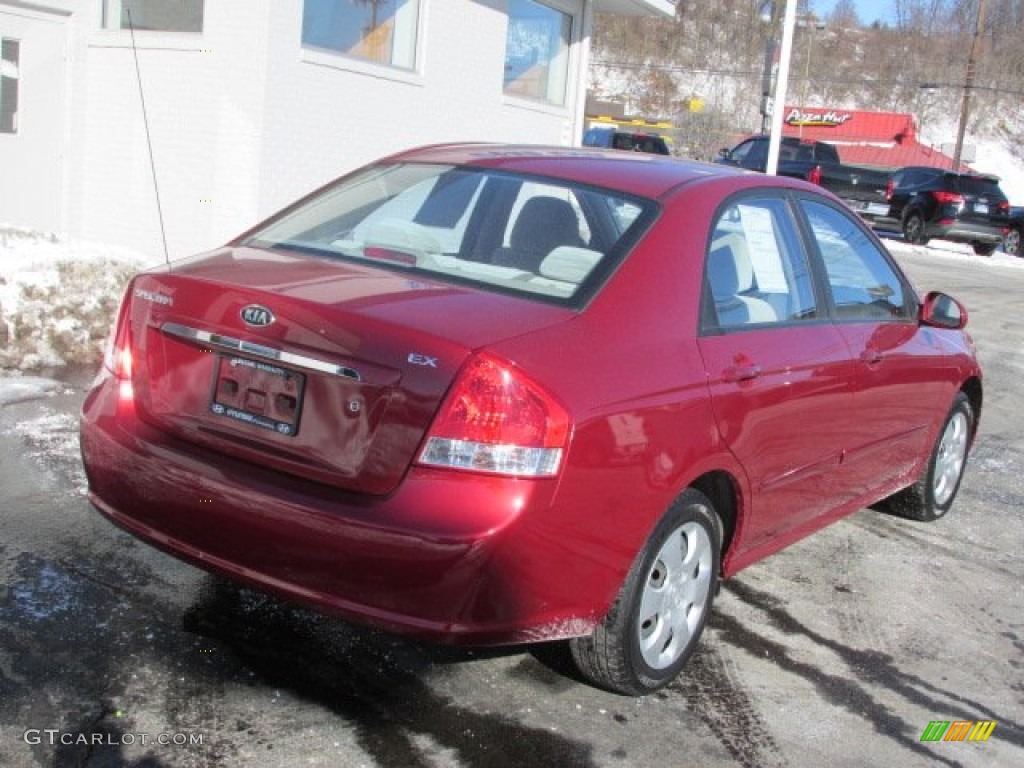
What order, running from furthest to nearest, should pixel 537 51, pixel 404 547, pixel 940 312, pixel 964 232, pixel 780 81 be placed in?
1. pixel 964 232
2. pixel 780 81
3. pixel 537 51
4. pixel 940 312
5. pixel 404 547

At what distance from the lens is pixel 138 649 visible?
11.5ft

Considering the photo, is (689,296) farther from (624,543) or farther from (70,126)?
(70,126)

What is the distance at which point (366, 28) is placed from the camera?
10.3 meters

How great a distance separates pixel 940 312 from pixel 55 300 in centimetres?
538

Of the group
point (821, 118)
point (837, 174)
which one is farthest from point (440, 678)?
point (821, 118)

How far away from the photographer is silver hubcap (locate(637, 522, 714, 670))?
11.2ft

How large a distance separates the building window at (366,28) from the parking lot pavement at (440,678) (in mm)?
5905

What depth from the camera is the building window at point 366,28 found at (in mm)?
9719

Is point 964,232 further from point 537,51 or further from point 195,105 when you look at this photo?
point 195,105

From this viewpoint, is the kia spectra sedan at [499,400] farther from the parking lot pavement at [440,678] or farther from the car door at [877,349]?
the parking lot pavement at [440,678]

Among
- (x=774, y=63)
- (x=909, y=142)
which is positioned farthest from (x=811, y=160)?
(x=909, y=142)

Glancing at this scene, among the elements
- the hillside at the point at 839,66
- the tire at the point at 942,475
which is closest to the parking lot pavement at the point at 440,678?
the tire at the point at 942,475

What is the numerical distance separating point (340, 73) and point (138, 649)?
7.31 m

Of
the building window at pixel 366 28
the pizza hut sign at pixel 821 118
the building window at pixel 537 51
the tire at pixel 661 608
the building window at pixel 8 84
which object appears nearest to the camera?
the tire at pixel 661 608
